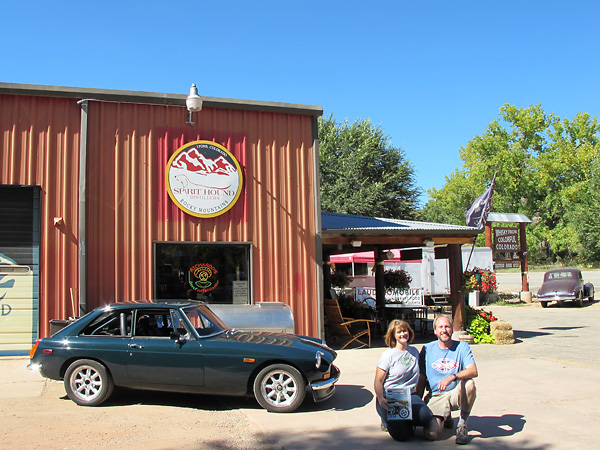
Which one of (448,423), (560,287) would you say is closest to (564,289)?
(560,287)

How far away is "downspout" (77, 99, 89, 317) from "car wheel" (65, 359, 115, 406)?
132 inches

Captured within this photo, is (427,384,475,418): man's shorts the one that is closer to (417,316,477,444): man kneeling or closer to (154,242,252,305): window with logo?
(417,316,477,444): man kneeling

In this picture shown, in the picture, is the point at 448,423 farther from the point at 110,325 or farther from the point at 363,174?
the point at 363,174

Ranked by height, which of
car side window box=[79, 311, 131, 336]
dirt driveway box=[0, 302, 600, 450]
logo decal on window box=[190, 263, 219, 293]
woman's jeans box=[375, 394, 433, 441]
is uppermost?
logo decal on window box=[190, 263, 219, 293]

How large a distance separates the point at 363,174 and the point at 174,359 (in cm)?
2928

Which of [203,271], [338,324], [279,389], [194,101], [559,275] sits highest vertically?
[194,101]

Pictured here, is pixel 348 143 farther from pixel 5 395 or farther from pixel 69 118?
pixel 5 395

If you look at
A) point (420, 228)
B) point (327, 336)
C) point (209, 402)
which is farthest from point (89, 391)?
point (420, 228)

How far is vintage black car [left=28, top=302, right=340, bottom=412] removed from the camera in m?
6.45

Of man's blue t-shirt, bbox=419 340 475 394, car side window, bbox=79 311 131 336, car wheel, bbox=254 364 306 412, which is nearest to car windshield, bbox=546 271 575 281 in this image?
car wheel, bbox=254 364 306 412

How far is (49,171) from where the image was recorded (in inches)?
401

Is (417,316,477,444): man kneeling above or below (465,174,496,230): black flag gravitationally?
below

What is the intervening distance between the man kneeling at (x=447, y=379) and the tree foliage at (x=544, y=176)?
4389 centimetres

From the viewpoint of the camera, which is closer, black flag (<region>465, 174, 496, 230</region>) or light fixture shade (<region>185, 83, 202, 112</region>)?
light fixture shade (<region>185, 83, 202, 112</region>)
